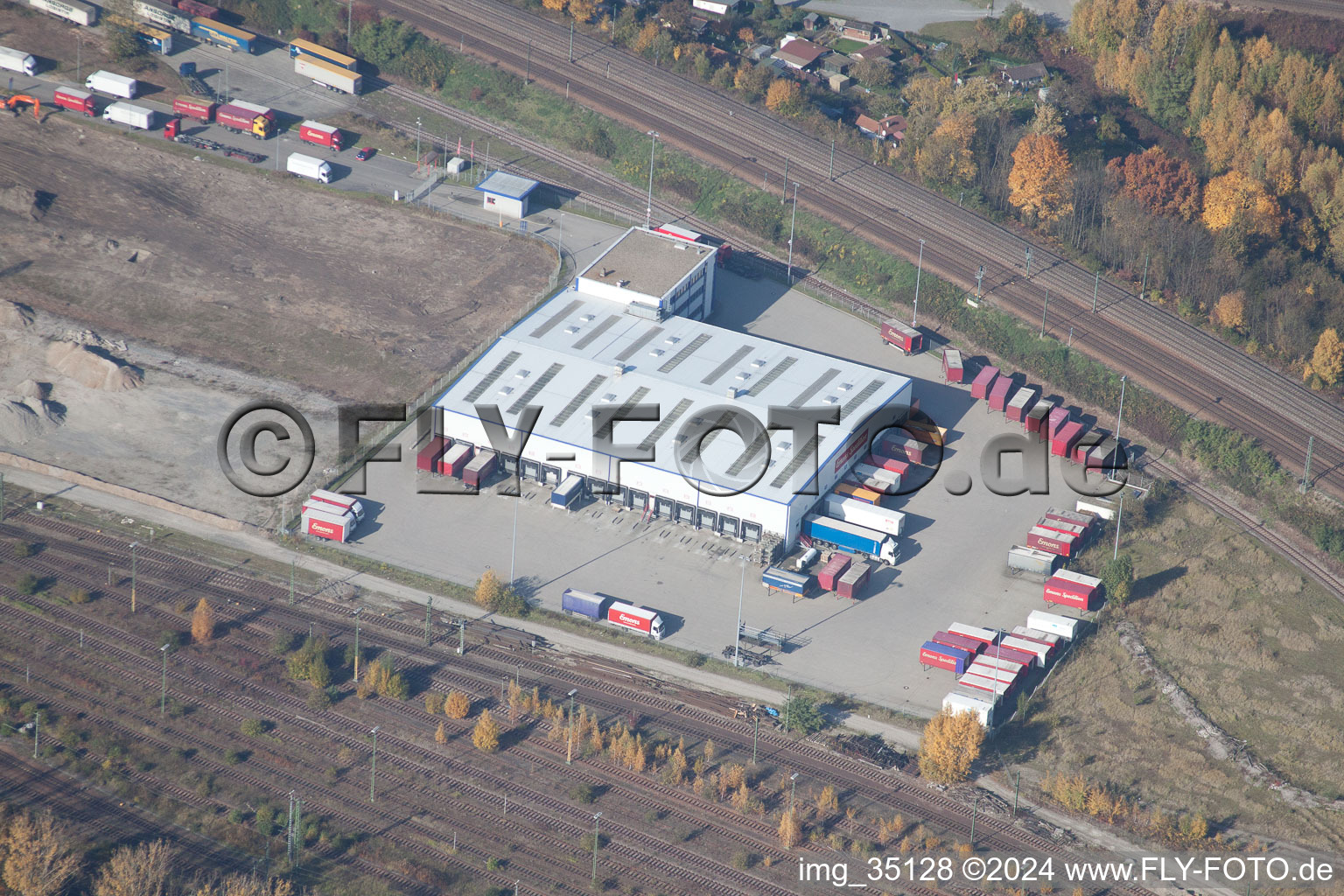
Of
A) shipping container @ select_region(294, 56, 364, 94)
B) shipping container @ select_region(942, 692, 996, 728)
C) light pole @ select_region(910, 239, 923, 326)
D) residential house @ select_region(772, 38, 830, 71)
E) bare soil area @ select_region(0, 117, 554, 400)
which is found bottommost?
shipping container @ select_region(942, 692, 996, 728)

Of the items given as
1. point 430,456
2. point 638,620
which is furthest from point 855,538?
point 430,456

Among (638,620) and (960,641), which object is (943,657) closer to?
(960,641)

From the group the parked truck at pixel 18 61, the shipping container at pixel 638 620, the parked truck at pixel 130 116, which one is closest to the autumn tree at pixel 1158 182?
the shipping container at pixel 638 620

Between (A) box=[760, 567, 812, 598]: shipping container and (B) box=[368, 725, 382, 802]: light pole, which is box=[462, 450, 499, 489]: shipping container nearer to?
(A) box=[760, 567, 812, 598]: shipping container

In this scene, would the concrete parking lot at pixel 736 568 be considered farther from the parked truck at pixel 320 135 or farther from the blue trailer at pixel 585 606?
the parked truck at pixel 320 135

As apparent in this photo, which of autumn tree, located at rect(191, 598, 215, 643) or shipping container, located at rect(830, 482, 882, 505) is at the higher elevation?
shipping container, located at rect(830, 482, 882, 505)

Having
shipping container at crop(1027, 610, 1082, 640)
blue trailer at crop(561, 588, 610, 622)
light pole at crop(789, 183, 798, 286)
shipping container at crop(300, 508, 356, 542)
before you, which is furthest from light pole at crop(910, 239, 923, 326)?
shipping container at crop(300, 508, 356, 542)
